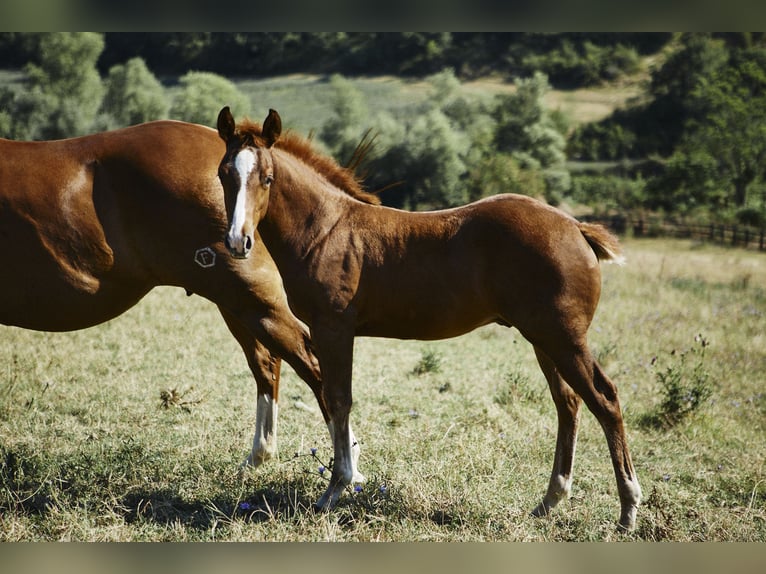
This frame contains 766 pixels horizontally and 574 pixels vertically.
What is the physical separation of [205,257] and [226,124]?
1092 mm

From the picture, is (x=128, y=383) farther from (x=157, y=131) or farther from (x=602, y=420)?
(x=602, y=420)

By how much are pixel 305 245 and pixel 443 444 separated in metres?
2.24

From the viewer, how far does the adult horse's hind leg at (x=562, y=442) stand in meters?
4.28

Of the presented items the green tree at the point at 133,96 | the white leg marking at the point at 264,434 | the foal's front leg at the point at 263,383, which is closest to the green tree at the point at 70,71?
the green tree at the point at 133,96

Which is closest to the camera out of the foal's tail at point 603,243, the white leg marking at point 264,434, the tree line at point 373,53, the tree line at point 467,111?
the foal's tail at point 603,243

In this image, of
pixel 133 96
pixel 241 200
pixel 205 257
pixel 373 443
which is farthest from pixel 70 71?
pixel 241 200

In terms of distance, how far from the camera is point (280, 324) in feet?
15.5

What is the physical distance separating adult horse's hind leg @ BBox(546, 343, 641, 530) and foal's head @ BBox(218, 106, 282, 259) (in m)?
1.80

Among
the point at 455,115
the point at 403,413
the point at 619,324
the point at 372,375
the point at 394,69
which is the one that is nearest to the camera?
the point at 403,413

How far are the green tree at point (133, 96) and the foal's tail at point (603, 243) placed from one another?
35.0 meters

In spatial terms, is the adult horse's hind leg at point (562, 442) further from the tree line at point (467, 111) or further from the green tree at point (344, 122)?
the green tree at point (344, 122)

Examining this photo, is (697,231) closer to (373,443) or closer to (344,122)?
(344,122)

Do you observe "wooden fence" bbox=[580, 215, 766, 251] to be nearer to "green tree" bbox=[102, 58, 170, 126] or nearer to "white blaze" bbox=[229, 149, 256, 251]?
"green tree" bbox=[102, 58, 170, 126]

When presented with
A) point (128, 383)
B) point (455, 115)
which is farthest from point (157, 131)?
point (455, 115)
